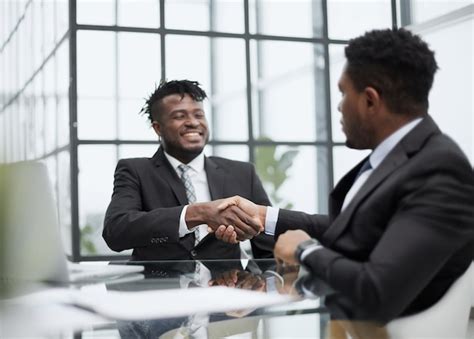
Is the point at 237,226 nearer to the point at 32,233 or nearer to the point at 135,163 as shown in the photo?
the point at 135,163

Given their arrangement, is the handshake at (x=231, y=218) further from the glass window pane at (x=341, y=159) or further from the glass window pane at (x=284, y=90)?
the glass window pane at (x=341, y=159)

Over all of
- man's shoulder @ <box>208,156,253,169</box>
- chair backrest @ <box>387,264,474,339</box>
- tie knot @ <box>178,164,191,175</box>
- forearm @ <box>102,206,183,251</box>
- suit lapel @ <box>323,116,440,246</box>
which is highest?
man's shoulder @ <box>208,156,253,169</box>

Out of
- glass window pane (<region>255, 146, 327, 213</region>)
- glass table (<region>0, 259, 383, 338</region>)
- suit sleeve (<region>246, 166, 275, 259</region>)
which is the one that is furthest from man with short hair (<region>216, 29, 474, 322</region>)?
glass window pane (<region>255, 146, 327, 213</region>)

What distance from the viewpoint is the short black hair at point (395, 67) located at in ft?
4.97

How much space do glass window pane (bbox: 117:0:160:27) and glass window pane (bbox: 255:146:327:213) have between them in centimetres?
145

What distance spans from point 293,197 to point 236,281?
470 cm

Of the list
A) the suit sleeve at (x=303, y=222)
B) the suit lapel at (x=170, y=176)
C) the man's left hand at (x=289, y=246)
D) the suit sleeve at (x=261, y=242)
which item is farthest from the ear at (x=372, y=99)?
the suit lapel at (x=170, y=176)

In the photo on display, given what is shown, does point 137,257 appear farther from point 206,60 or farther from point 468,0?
point 468,0

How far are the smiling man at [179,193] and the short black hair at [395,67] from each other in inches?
52.6

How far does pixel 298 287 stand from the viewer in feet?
5.32

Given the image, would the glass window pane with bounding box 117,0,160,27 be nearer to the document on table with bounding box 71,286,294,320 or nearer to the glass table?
the glass table

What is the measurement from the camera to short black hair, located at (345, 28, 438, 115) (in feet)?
4.97

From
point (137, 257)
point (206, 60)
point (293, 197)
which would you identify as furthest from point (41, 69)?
point (137, 257)

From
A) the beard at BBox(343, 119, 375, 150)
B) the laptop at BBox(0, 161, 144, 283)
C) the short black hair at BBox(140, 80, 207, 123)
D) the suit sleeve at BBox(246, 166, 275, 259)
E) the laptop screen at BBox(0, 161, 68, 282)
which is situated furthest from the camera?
the short black hair at BBox(140, 80, 207, 123)
